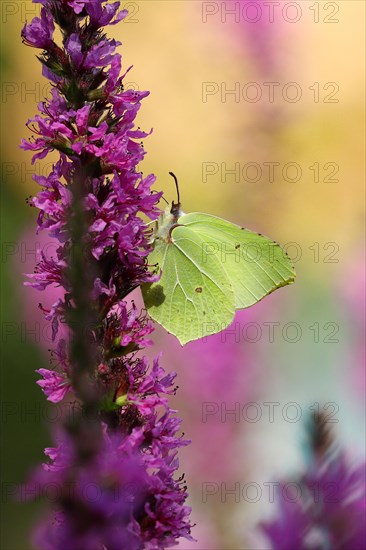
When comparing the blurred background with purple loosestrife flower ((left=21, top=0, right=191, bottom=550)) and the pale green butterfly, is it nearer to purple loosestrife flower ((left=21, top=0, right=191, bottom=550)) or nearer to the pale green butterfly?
the pale green butterfly

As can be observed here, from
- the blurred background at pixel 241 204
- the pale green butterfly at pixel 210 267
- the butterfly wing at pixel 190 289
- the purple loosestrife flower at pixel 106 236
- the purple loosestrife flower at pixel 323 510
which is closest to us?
the purple loosestrife flower at pixel 323 510

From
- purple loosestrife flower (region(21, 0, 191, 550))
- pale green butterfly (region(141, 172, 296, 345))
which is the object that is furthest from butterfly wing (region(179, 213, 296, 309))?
purple loosestrife flower (region(21, 0, 191, 550))

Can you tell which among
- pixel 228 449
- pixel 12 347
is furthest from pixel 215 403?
pixel 12 347

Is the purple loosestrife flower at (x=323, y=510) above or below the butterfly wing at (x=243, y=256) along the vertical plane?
below

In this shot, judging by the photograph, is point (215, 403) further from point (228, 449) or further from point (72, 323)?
point (72, 323)

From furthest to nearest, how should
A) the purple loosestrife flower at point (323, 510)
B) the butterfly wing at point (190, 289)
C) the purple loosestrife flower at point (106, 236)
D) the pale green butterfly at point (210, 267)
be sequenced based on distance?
the pale green butterfly at point (210, 267), the butterfly wing at point (190, 289), the purple loosestrife flower at point (106, 236), the purple loosestrife flower at point (323, 510)

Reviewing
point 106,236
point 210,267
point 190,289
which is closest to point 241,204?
point 210,267

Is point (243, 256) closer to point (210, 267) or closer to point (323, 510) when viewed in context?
point (210, 267)

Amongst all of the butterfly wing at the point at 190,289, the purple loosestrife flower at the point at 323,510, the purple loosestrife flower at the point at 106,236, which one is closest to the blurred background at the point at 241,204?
the butterfly wing at the point at 190,289

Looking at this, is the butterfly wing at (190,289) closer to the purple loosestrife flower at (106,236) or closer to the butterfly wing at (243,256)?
the butterfly wing at (243,256)
